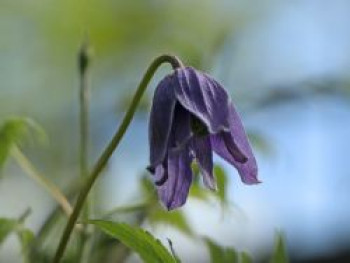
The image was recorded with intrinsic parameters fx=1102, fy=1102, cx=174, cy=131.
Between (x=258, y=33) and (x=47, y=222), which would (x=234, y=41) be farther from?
(x=258, y=33)

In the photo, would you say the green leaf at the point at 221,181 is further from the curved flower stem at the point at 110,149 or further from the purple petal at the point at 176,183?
the curved flower stem at the point at 110,149

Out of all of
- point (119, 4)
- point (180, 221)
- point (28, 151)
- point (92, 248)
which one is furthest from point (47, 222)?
point (119, 4)

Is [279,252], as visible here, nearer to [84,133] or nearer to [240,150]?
[240,150]

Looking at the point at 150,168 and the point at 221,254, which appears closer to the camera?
the point at 150,168

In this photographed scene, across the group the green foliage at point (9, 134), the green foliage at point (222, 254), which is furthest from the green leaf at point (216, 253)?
the green foliage at point (9, 134)

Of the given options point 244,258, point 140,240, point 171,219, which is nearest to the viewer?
point 140,240

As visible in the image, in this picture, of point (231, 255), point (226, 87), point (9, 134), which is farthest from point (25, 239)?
point (226, 87)

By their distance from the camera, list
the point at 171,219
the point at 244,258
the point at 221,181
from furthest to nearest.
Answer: the point at 171,219 → the point at 221,181 → the point at 244,258
